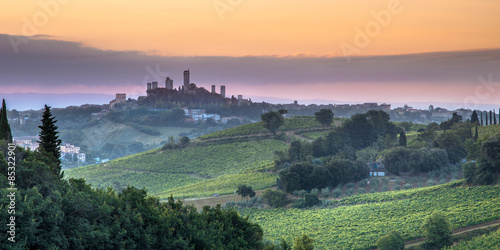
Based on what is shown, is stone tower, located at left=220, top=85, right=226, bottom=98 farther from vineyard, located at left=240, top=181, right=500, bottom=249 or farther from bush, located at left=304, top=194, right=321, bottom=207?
vineyard, located at left=240, top=181, right=500, bottom=249

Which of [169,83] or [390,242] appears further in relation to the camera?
[169,83]

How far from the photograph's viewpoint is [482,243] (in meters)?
29.9

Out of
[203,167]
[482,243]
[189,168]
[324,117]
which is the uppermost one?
[324,117]

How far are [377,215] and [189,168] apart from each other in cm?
3684

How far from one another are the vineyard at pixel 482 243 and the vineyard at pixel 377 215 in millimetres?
2436

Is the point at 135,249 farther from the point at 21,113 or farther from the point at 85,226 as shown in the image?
the point at 21,113

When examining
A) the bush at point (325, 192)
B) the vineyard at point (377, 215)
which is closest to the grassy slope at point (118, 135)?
the bush at point (325, 192)

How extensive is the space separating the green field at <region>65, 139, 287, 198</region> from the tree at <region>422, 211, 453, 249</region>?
84.3 ft

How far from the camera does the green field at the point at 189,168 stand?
61.2 m

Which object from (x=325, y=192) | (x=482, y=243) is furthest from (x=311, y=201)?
(x=482, y=243)

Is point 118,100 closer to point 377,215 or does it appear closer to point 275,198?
point 275,198

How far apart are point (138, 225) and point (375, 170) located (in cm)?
4061

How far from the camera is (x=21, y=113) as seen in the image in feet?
563

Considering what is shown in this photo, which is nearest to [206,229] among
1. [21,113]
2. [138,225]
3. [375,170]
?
[138,225]
